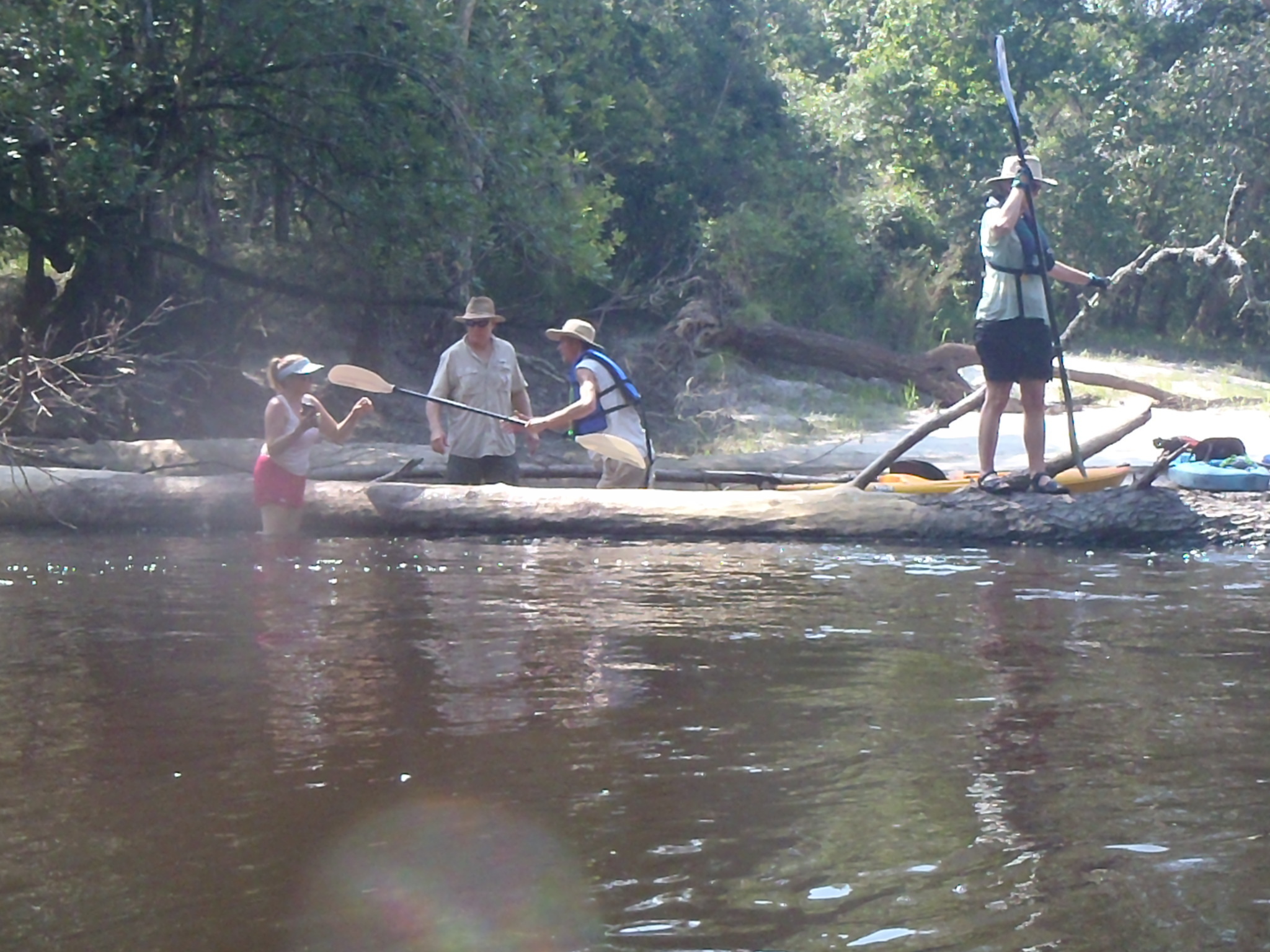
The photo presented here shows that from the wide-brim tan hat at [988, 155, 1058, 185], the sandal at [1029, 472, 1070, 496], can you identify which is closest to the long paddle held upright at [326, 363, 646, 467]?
the sandal at [1029, 472, 1070, 496]

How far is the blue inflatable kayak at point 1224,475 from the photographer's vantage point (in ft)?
29.9

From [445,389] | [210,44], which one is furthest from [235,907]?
[210,44]

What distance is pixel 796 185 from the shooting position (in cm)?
2367

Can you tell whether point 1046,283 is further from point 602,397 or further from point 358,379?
point 358,379

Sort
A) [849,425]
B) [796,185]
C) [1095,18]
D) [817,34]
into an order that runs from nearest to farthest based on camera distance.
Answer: [849,425]
[796,185]
[1095,18]
[817,34]

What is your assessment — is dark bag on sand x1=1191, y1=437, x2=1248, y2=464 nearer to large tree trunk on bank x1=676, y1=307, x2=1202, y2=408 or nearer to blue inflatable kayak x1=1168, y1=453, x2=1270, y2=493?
blue inflatable kayak x1=1168, y1=453, x2=1270, y2=493

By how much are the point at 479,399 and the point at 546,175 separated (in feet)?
19.2

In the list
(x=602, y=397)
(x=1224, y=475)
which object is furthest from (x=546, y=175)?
(x=1224, y=475)

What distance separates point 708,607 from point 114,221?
9576 mm

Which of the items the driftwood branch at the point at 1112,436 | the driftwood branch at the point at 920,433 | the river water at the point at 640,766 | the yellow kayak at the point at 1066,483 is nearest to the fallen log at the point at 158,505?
the river water at the point at 640,766

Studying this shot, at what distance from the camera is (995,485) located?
28.5 ft

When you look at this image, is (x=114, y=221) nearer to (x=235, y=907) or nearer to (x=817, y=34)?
(x=235, y=907)

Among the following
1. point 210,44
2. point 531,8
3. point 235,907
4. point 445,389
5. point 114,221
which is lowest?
point 235,907

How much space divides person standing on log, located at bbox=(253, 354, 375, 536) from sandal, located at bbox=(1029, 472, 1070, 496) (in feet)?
12.3
